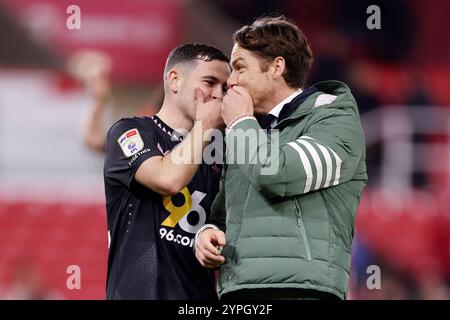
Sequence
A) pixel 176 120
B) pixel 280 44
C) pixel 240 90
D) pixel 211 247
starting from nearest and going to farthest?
1. pixel 211 247
2. pixel 240 90
3. pixel 280 44
4. pixel 176 120

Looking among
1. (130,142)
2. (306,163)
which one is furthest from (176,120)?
(306,163)

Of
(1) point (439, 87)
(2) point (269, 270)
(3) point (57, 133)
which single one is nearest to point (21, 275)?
(3) point (57, 133)

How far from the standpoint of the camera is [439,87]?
13383 millimetres

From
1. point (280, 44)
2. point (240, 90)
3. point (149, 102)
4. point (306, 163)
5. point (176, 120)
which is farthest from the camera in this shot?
point (149, 102)

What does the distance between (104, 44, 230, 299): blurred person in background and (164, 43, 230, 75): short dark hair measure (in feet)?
0.04

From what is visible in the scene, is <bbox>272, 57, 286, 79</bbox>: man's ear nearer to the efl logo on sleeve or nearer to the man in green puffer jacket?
the man in green puffer jacket

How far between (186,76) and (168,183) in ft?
1.86

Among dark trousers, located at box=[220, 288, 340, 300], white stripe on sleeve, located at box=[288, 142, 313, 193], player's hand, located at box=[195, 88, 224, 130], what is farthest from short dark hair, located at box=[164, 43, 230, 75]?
dark trousers, located at box=[220, 288, 340, 300]

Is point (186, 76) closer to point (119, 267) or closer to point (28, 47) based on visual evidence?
point (119, 267)

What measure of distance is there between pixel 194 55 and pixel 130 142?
0.49 metres

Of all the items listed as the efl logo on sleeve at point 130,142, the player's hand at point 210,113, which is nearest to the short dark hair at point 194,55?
the player's hand at point 210,113

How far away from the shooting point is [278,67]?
13.1 ft

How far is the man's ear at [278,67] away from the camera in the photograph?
3.99 m

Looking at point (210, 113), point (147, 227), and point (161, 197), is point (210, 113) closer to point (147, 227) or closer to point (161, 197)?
point (161, 197)
